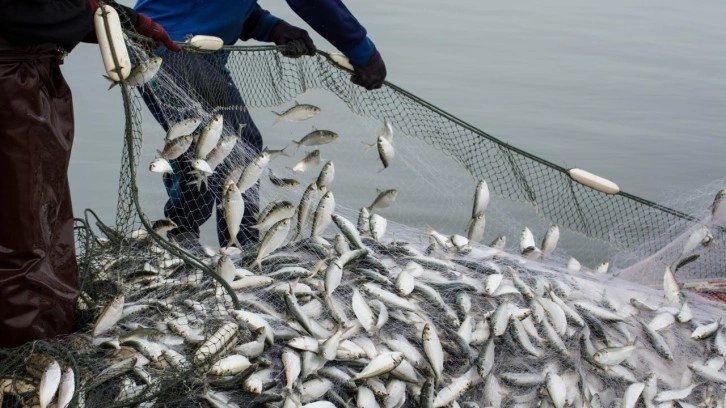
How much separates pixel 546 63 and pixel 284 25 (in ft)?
26.4

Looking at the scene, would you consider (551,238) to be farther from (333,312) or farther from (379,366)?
(379,366)

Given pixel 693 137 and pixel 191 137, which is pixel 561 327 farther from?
pixel 693 137

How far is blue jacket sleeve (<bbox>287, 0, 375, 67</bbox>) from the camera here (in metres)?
5.29

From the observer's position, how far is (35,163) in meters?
3.39

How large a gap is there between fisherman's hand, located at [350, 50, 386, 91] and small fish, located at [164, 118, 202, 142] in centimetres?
141

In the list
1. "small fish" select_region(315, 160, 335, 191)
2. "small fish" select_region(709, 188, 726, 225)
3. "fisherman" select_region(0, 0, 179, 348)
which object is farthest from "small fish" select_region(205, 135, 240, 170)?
"small fish" select_region(709, 188, 726, 225)

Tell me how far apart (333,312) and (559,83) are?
8.95 m

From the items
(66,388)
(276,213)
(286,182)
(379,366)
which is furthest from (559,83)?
(66,388)

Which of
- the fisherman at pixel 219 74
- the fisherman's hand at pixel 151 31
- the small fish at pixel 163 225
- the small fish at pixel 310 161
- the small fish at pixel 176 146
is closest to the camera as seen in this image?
the fisherman's hand at pixel 151 31

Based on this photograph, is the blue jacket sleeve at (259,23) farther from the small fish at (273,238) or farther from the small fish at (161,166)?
the small fish at (273,238)

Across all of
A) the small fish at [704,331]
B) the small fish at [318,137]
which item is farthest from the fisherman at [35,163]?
the small fish at [704,331]

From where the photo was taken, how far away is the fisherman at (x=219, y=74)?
16.1ft

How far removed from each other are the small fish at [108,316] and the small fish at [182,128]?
0.89 m

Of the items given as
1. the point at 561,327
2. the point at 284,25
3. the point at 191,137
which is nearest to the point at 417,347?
the point at 561,327
